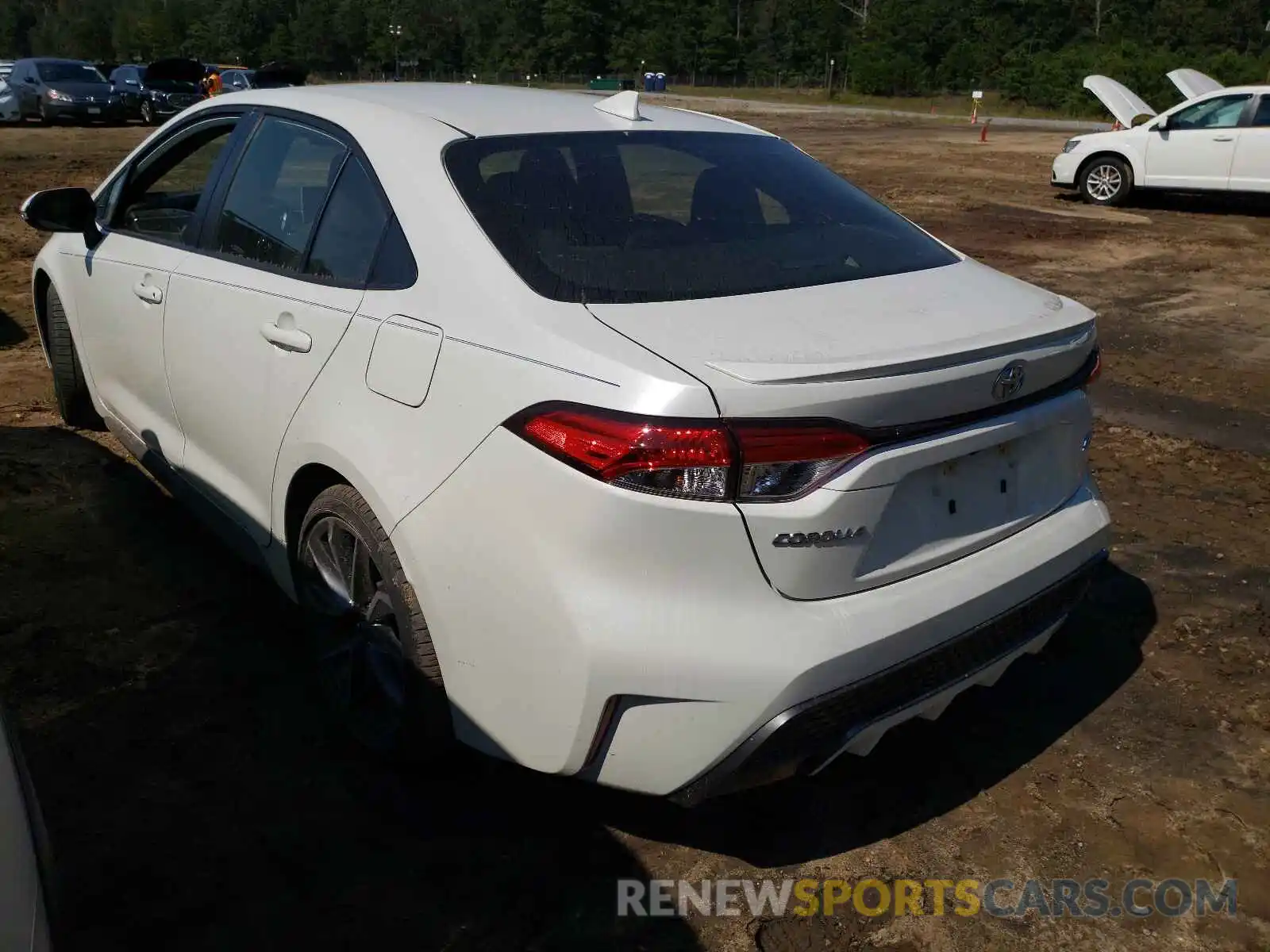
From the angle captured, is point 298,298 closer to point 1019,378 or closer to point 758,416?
point 758,416

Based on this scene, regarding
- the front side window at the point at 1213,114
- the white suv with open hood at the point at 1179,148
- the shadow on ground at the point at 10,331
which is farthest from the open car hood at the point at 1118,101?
the shadow on ground at the point at 10,331

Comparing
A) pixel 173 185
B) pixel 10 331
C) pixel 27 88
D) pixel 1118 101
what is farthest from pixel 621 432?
pixel 27 88

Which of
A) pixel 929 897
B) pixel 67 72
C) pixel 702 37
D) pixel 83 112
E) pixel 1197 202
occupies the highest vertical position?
pixel 702 37

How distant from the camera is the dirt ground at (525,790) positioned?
2445 millimetres

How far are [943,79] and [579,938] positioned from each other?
74185 mm

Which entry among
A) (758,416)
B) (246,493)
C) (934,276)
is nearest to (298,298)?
(246,493)

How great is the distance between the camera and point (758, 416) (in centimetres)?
211

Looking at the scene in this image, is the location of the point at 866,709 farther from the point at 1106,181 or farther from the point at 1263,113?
the point at 1106,181

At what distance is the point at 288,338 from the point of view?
294 cm

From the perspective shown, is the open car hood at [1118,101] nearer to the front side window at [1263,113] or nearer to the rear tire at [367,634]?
the front side window at [1263,113]

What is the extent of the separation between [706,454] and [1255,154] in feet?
47.9

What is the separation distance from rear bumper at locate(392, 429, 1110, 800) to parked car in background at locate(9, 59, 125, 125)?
2762 cm

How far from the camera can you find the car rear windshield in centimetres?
257

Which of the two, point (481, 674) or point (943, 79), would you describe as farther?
point (943, 79)
